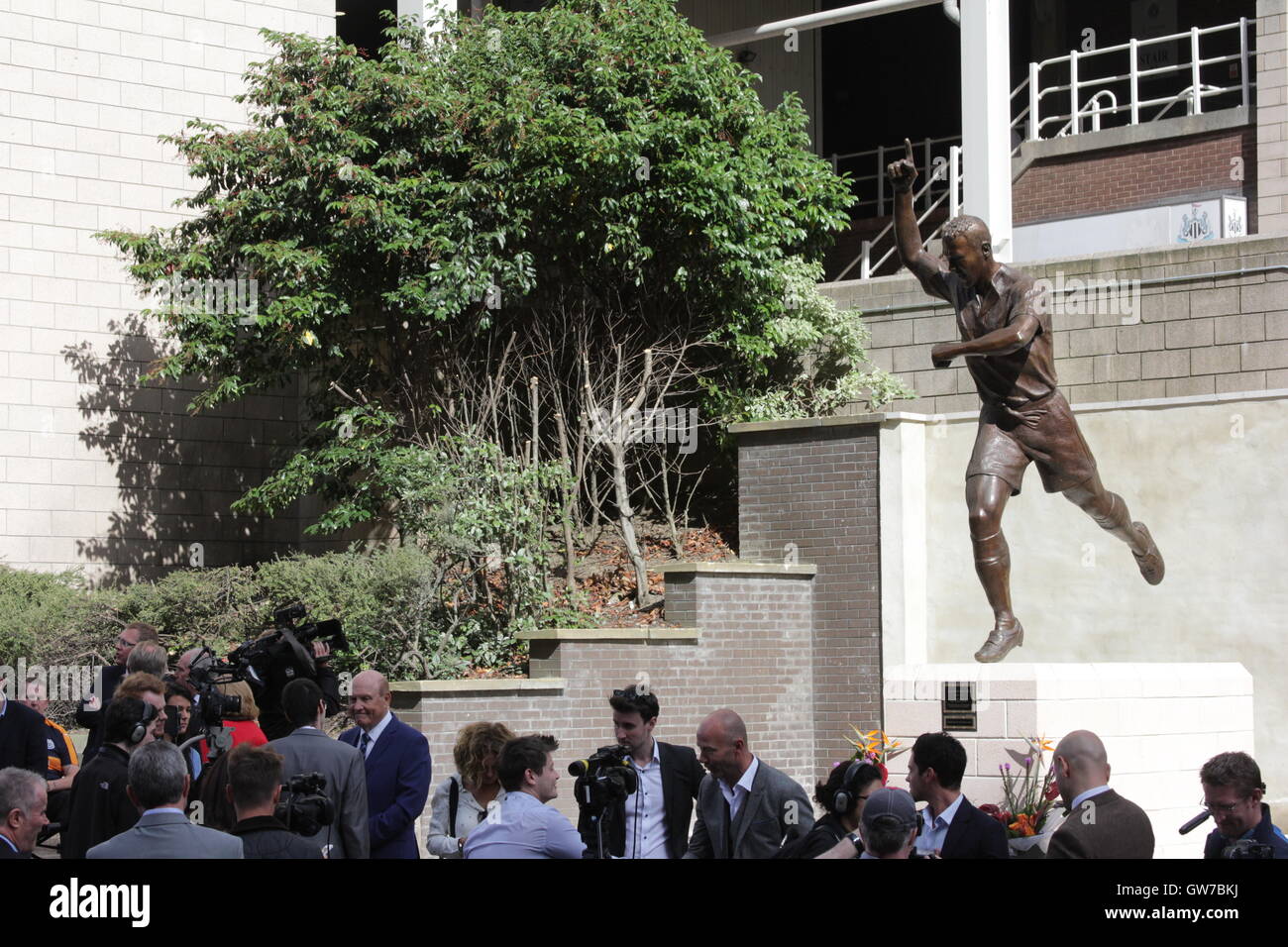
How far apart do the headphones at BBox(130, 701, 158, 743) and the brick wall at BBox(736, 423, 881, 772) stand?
803 centimetres

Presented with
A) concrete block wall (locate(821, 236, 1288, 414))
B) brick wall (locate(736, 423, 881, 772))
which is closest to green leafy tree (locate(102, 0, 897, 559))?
concrete block wall (locate(821, 236, 1288, 414))

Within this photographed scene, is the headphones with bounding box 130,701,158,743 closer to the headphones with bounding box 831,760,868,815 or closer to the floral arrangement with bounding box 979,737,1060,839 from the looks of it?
the headphones with bounding box 831,760,868,815

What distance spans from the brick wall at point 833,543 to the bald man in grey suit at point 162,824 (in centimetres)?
925

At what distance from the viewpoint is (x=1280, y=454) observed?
42.4 ft

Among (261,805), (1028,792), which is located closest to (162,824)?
(261,805)

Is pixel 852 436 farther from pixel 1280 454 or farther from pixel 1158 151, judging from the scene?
pixel 1158 151

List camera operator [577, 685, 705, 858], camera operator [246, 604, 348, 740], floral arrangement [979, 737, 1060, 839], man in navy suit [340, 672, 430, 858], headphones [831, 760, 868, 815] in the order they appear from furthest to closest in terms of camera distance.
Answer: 1. floral arrangement [979, 737, 1060, 839]
2. camera operator [246, 604, 348, 740]
3. man in navy suit [340, 672, 430, 858]
4. camera operator [577, 685, 705, 858]
5. headphones [831, 760, 868, 815]

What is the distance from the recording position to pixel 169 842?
534cm

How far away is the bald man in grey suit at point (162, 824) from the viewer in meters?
5.32

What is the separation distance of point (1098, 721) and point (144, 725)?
18.8 ft

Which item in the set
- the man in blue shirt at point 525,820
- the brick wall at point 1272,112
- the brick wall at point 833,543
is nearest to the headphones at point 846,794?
the man in blue shirt at point 525,820

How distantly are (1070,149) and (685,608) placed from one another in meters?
9.58

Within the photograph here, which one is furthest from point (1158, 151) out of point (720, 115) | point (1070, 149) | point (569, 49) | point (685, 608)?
point (685, 608)

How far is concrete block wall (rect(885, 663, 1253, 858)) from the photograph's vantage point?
32.4 ft
